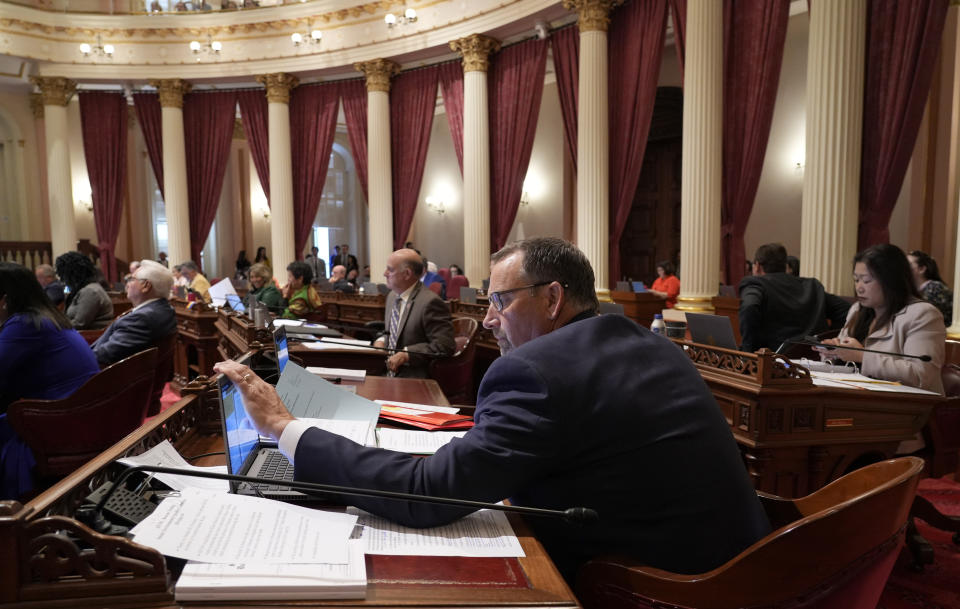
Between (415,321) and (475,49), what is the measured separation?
21.9 ft

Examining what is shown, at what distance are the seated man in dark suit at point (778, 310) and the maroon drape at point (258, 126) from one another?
10336 mm

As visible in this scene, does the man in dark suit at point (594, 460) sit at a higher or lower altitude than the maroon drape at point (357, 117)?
lower

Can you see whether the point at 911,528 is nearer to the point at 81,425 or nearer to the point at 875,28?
the point at 81,425

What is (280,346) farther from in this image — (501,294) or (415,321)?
(415,321)

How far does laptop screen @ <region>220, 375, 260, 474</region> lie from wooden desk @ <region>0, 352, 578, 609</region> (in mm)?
246

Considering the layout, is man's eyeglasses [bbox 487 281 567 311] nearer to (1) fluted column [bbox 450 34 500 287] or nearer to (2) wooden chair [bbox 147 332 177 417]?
(2) wooden chair [bbox 147 332 177 417]

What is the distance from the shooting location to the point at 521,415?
3.73ft

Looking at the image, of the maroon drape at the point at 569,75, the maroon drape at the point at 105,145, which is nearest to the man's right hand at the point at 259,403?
the maroon drape at the point at 569,75

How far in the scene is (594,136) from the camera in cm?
794

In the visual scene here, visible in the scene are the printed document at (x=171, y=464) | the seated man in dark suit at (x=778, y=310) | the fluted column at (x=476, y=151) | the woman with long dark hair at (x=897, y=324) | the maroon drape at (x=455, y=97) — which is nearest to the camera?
the printed document at (x=171, y=464)

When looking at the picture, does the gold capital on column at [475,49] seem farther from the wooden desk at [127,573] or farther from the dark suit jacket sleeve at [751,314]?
the wooden desk at [127,573]

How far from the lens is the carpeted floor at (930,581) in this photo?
2.43 metres

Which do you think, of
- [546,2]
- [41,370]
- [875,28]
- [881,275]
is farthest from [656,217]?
[41,370]

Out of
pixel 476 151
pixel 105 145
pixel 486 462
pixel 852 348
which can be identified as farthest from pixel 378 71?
pixel 486 462
